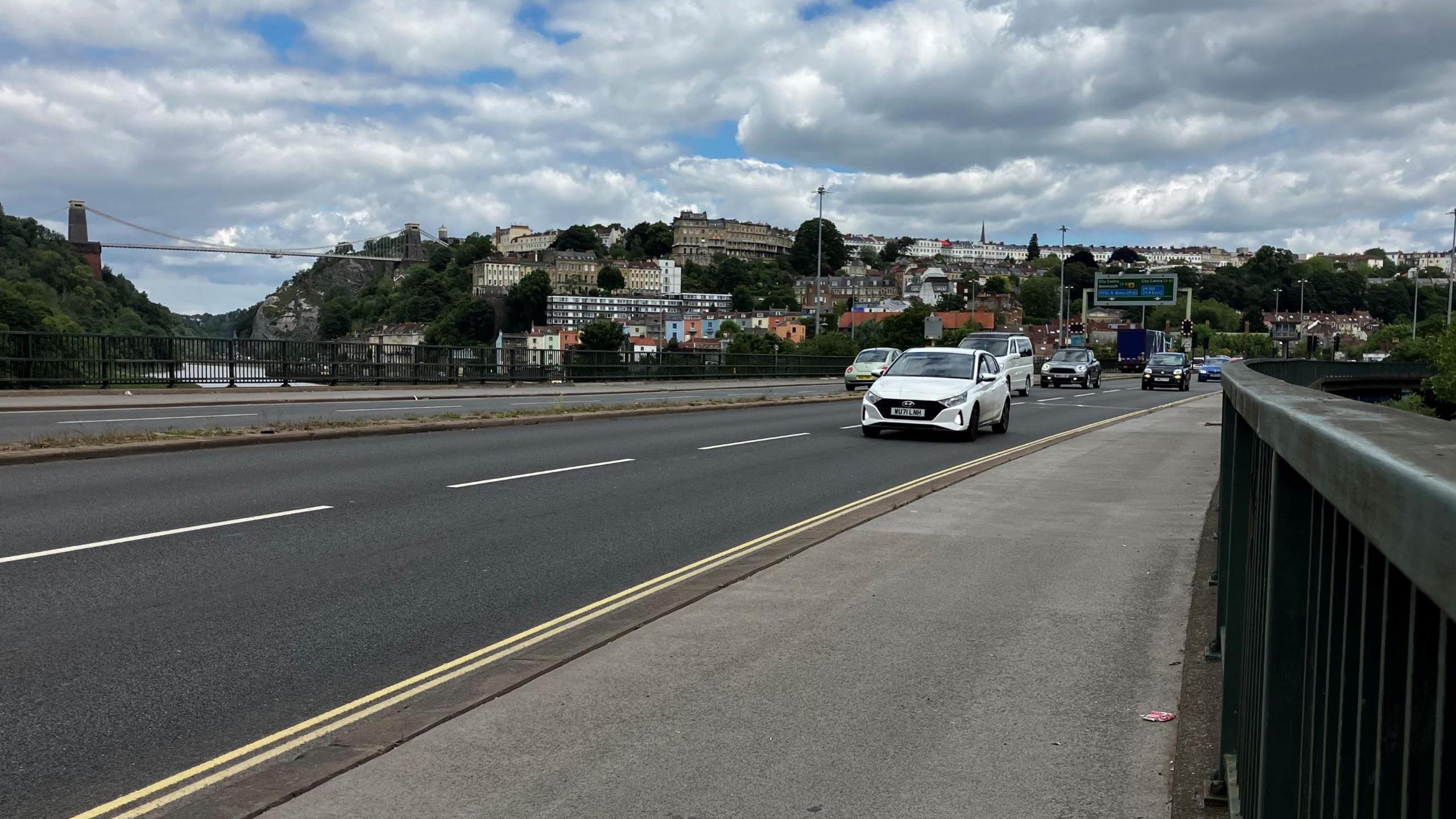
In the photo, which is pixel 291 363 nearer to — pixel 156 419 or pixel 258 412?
pixel 258 412

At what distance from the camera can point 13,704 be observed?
15.7 ft

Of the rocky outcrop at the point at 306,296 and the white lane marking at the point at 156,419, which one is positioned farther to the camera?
the rocky outcrop at the point at 306,296

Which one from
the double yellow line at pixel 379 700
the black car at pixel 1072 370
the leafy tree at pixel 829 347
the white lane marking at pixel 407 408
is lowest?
the double yellow line at pixel 379 700

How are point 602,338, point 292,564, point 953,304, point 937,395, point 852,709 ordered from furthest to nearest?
point 953,304
point 602,338
point 937,395
point 292,564
point 852,709

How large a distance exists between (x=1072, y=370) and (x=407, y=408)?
30.5 meters

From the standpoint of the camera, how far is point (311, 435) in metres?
16.1

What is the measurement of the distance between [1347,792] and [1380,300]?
185396 millimetres

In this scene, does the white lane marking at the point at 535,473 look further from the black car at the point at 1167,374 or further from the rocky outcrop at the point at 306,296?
the rocky outcrop at the point at 306,296

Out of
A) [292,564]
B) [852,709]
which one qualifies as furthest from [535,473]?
[852,709]

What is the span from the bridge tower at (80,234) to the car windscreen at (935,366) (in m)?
83.3

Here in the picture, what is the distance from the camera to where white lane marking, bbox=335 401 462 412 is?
22.4 meters

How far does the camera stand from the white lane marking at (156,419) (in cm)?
1792

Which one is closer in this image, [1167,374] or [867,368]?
[867,368]

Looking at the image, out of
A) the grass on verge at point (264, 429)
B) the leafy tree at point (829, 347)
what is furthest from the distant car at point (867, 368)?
the leafy tree at point (829, 347)
